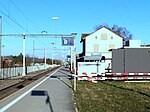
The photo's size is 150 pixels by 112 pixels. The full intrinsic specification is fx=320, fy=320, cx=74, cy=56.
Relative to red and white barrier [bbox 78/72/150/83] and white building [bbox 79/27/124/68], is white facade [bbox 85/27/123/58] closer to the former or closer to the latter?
white building [bbox 79/27/124/68]

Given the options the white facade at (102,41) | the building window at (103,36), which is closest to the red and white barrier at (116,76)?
the white facade at (102,41)

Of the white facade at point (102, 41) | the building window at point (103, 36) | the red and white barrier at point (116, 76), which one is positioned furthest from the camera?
the building window at point (103, 36)

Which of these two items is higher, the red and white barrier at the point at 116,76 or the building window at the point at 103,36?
the building window at the point at 103,36

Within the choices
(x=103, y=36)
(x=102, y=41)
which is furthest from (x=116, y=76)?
(x=103, y=36)

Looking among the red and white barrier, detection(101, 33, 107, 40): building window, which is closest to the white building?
detection(101, 33, 107, 40): building window

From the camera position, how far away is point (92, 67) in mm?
32531

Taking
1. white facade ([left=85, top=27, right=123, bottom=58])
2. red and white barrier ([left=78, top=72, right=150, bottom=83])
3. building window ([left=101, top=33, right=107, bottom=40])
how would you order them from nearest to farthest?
red and white barrier ([left=78, top=72, right=150, bottom=83]) → white facade ([left=85, top=27, right=123, bottom=58]) → building window ([left=101, top=33, right=107, bottom=40])

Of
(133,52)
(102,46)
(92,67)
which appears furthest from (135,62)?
(102,46)

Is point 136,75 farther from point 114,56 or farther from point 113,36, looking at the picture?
point 113,36

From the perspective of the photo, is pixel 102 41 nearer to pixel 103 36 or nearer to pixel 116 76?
pixel 103 36

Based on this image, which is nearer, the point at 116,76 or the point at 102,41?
the point at 116,76

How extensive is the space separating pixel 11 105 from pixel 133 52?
20.2 meters

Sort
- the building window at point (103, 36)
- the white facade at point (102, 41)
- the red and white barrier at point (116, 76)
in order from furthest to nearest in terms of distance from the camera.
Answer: the building window at point (103, 36), the white facade at point (102, 41), the red and white barrier at point (116, 76)

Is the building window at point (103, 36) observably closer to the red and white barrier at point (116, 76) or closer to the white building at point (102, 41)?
the white building at point (102, 41)
